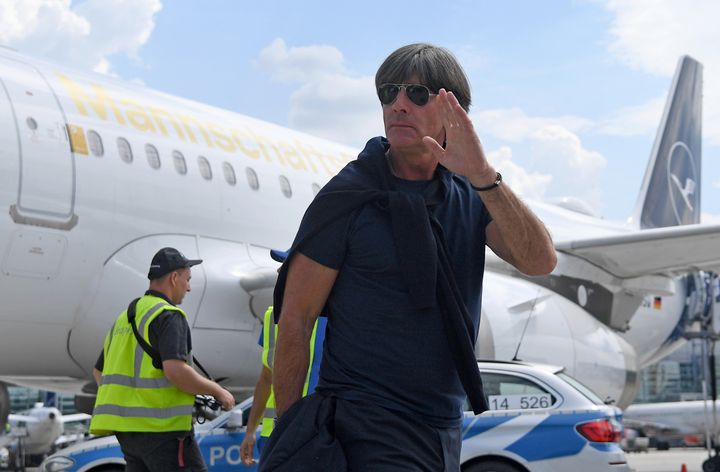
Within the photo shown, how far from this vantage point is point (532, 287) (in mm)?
10086

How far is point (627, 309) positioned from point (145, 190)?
7.23 m

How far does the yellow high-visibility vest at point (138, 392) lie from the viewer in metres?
4.45

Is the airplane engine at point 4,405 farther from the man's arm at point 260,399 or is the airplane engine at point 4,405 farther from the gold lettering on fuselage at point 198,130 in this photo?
the man's arm at point 260,399

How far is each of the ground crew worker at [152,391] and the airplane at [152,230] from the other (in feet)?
9.80

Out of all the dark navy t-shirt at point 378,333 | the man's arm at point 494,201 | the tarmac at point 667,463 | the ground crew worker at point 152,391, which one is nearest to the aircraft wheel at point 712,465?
the tarmac at point 667,463

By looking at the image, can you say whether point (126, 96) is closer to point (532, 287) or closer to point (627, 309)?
point (532, 287)

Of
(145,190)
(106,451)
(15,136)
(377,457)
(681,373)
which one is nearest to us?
(377,457)

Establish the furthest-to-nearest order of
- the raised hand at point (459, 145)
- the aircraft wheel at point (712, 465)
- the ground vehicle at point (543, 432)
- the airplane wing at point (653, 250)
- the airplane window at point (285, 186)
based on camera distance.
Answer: the aircraft wheel at point (712, 465)
the airplane wing at point (653, 250)
the airplane window at point (285, 186)
the ground vehicle at point (543, 432)
the raised hand at point (459, 145)

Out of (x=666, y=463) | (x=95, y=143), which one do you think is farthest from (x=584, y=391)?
(x=666, y=463)

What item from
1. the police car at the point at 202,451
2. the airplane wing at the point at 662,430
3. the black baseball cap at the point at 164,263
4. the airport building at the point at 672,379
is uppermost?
the airport building at the point at 672,379

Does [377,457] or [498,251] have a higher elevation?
[498,251]

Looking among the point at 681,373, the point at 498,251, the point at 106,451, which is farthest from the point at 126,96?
the point at 681,373

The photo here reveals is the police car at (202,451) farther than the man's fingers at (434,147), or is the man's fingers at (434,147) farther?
the police car at (202,451)

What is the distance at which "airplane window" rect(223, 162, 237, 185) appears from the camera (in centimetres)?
931
